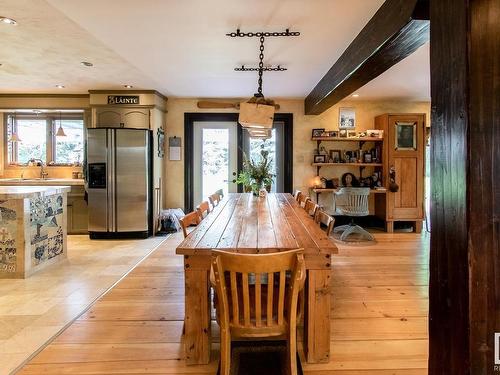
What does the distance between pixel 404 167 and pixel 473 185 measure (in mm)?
4965

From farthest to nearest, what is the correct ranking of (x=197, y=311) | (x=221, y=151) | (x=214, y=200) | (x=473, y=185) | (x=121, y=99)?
(x=221, y=151)
(x=121, y=99)
(x=214, y=200)
(x=197, y=311)
(x=473, y=185)

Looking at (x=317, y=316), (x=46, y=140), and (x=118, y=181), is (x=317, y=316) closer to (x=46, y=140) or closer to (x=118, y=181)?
(x=118, y=181)

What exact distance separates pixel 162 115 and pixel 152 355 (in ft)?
14.8

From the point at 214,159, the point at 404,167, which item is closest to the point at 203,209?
the point at 214,159

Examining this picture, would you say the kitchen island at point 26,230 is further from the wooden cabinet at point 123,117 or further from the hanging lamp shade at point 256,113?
the hanging lamp shade at point 256,113

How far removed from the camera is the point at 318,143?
19.9 feet

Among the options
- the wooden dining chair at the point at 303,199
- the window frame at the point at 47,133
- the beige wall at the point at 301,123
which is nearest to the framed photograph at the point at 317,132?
the beige wall at the point at 301,123

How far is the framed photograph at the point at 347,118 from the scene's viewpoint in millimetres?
6008

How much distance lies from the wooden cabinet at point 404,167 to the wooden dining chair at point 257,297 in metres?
4.61

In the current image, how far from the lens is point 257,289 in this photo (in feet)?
5.13

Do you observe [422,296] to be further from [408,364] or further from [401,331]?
[408,364]

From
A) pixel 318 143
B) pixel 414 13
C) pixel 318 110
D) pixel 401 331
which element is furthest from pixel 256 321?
pixel 318 143

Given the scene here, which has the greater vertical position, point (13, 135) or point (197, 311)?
point (13, 135)

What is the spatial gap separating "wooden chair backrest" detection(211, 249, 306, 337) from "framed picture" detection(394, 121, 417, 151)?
4.83 metres
